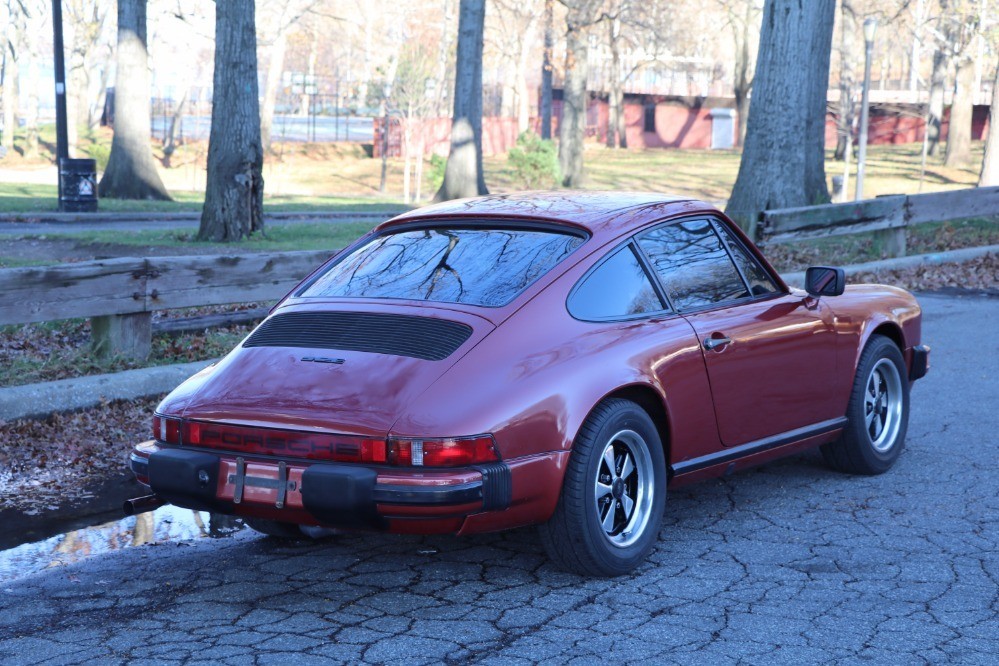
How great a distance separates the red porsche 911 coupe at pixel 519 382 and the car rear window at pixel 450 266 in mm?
10

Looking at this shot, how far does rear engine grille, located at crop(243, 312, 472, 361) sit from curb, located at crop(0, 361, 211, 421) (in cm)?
262

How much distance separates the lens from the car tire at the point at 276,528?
5348 mm

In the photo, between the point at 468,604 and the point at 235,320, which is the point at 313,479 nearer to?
the point at 468,604

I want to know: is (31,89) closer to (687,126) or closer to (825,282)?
(687,126)

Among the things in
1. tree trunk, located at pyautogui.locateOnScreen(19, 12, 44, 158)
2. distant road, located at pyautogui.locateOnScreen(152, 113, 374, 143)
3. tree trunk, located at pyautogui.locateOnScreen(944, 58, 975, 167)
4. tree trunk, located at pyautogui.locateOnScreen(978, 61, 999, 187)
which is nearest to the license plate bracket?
tree trunk, located at pyautogui.locateOnScreen(978, 61, 999, 187)

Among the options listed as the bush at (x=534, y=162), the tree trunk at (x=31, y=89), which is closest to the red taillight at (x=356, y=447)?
the bush at (x=534, y=162)

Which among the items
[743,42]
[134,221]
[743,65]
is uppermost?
[743,42]

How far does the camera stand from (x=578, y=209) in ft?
17.9

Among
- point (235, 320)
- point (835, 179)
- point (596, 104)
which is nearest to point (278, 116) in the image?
point (596, 104)

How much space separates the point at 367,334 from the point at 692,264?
1675 mm

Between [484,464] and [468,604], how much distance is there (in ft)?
2.02

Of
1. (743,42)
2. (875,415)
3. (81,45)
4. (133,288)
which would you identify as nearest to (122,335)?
(133,288)

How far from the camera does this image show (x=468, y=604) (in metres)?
4.59

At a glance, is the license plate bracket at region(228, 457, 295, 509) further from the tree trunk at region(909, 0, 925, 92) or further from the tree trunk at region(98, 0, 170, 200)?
the tree trunk at region(909, 0, 925, 92)
